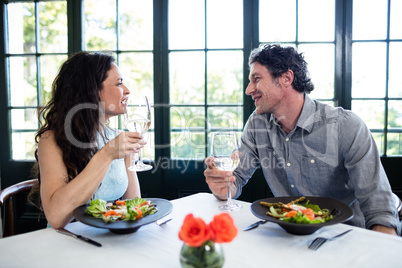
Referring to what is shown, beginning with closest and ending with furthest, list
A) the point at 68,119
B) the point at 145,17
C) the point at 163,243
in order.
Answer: the point at 163,243
the point at 68,119
the point at 145,17

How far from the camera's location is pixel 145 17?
2.75 m

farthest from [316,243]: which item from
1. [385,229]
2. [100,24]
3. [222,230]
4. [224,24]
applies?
[100,24]

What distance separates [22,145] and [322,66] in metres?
2.50

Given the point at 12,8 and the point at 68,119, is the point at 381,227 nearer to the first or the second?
the point at 68,119

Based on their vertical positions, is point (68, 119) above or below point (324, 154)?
above

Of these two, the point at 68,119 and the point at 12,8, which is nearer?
the point at 68,119

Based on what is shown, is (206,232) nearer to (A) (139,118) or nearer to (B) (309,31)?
(A) (139,118)

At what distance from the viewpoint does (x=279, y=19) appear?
2615mm

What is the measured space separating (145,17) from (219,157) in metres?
1.98

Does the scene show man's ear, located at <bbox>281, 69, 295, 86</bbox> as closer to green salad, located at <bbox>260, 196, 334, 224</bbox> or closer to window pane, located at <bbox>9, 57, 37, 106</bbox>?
green salad, located at <bbox>260, 196, 334, 224</bbox>

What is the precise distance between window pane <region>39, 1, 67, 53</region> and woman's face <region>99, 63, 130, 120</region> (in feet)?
5.03

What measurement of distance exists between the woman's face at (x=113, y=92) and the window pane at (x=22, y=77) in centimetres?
166

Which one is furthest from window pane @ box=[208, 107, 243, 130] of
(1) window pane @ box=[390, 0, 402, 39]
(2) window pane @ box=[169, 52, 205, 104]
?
(1) window pane @ box=[390, 0, 402, 39]

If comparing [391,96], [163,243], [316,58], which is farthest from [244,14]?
[163,243]
